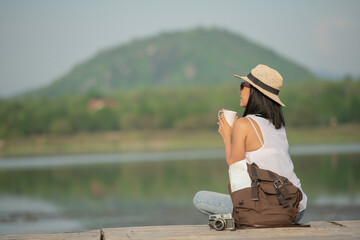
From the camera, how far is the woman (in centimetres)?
271

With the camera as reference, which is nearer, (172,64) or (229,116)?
(229,116)

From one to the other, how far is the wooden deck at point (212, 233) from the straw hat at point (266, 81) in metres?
0.61

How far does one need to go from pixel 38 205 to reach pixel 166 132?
3690 centimetres

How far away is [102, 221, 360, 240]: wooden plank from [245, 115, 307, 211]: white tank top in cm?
21

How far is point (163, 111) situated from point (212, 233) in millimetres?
46092

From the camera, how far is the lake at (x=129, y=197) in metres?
6.10

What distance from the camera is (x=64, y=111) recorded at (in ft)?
167

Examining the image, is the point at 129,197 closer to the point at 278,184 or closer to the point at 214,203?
the point at 214,203

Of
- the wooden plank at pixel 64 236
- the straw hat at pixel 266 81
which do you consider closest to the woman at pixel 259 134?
the straw hat at pixel 266 81

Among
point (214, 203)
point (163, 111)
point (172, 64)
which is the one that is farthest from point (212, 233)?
point (172, 64)

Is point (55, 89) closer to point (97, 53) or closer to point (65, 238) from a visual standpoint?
point (97, 53)

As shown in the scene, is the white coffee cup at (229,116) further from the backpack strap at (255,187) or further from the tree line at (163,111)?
the tree line at (163,111)

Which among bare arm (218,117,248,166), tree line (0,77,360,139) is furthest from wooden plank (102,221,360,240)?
tree line (0,77,360,139)

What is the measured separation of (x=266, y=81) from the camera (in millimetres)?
2785
